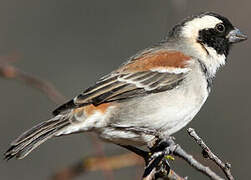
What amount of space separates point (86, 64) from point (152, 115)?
5420 mm

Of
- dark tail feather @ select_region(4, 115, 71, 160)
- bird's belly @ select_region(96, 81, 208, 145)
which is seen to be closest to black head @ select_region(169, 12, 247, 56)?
bird's belly @ select_region(96, 81, 208, 145)

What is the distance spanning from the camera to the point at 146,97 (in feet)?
19.5

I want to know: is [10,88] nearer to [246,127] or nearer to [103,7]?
[103,7]

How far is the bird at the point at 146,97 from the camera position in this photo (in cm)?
559

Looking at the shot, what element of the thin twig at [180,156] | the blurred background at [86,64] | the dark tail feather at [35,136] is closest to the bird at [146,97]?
the dark tail feather at [35,136]

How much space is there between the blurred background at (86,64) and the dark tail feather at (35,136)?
3.64m

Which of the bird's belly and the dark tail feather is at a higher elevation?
the dark tail feather

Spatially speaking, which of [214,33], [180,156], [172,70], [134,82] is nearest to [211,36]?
[214,33]

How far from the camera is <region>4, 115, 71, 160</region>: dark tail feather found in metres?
5.27

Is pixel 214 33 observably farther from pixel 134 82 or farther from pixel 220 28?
pixel 134 82

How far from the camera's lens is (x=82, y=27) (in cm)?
1162

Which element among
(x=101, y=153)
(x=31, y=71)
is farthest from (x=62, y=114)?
(x=31, y=71)

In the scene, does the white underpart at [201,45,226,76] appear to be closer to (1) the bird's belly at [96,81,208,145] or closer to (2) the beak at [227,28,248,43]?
(2) the beak at [227,28,248,43]

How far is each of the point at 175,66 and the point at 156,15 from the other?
553 centimetres
